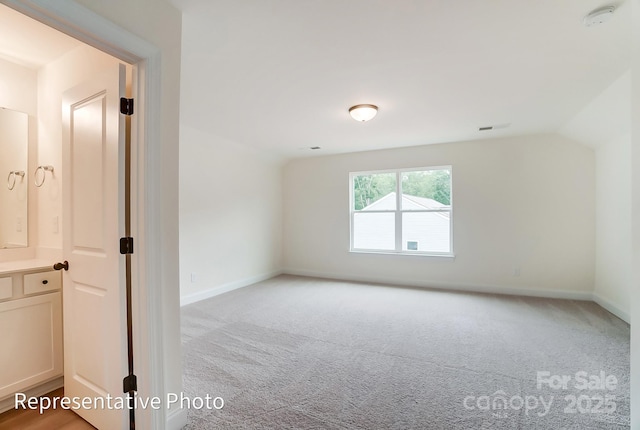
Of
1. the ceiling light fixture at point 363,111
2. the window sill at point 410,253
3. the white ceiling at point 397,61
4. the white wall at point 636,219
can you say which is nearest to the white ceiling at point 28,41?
the white ceiling at point 397,61

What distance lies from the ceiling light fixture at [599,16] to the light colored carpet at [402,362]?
8.09ft

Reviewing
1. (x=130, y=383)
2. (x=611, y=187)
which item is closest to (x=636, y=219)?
(x=130, y=383)

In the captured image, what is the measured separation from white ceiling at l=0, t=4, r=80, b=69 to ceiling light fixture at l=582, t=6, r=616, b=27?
3402 mm

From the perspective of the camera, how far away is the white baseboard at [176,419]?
1629 millimetres

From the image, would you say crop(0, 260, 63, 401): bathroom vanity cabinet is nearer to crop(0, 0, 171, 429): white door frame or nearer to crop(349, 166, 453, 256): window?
crop(0, 0, 171, 429): white door frame

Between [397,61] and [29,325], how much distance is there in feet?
10.9

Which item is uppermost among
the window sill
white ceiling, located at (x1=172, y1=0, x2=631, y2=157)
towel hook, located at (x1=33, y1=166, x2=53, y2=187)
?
white ceiling, located at (x1=172, y1=0, x2=631, y2=157)

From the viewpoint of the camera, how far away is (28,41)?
2002 millimetres

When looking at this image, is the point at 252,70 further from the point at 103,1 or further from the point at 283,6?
the point at 103,1

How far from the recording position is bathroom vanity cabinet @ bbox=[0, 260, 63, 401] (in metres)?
1.86

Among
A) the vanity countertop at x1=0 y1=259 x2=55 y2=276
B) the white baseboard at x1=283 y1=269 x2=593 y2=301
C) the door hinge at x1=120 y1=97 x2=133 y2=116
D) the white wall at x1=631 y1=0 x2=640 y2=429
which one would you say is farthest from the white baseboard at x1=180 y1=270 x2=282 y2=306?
the white wall at x1=631 y1=0 x2=640 y2=429

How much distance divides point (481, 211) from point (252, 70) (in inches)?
163

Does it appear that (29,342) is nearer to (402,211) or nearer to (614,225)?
(402,211)

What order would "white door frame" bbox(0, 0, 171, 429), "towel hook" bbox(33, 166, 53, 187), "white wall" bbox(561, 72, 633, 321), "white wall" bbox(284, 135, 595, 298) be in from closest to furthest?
"white door frame" bbox(0, 0, 171, 429), "towel hook" bbox(33, 166, 53, 187), "white wall" bbox(561, 72, 633, 321), "white wall" bbox(284, 135, 595, 298)
